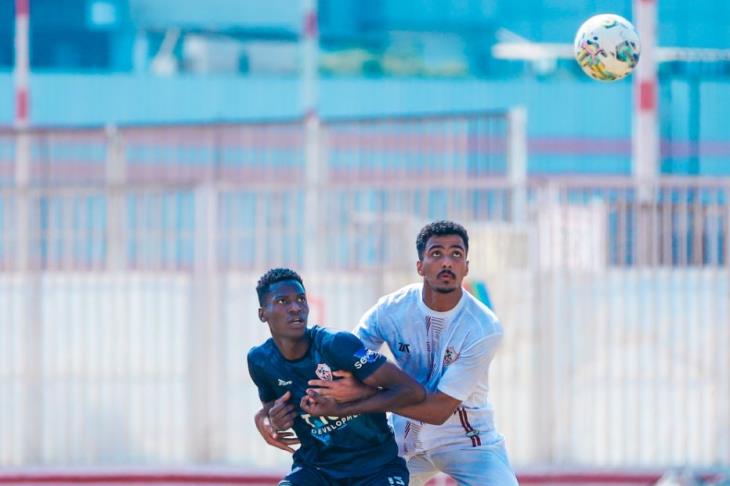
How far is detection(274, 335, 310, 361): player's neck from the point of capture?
567 cm

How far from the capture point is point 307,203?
10547 millimetres

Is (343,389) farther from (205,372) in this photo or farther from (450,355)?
(205,372)

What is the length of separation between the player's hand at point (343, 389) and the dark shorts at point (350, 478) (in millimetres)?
356

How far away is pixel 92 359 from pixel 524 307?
3.29 m

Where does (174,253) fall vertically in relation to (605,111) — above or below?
below

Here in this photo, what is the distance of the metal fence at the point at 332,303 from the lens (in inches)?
406

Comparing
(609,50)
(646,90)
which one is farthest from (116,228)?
(646,90)

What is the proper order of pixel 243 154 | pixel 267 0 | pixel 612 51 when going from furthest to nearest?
pixel 267 0
pixel 243 154
pixel 612 51

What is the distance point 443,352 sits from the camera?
592cm

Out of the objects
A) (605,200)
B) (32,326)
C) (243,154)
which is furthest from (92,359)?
(243,154)

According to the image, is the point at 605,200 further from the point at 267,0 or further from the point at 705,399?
the point at 267,0

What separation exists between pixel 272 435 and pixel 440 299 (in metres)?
0.91

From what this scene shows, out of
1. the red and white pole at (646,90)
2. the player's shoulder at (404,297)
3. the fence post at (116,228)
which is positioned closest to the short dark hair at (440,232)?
the player's shoulder at (404,297)

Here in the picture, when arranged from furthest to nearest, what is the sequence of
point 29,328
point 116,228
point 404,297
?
point 29,328 → point 116,228 → point 404,297
